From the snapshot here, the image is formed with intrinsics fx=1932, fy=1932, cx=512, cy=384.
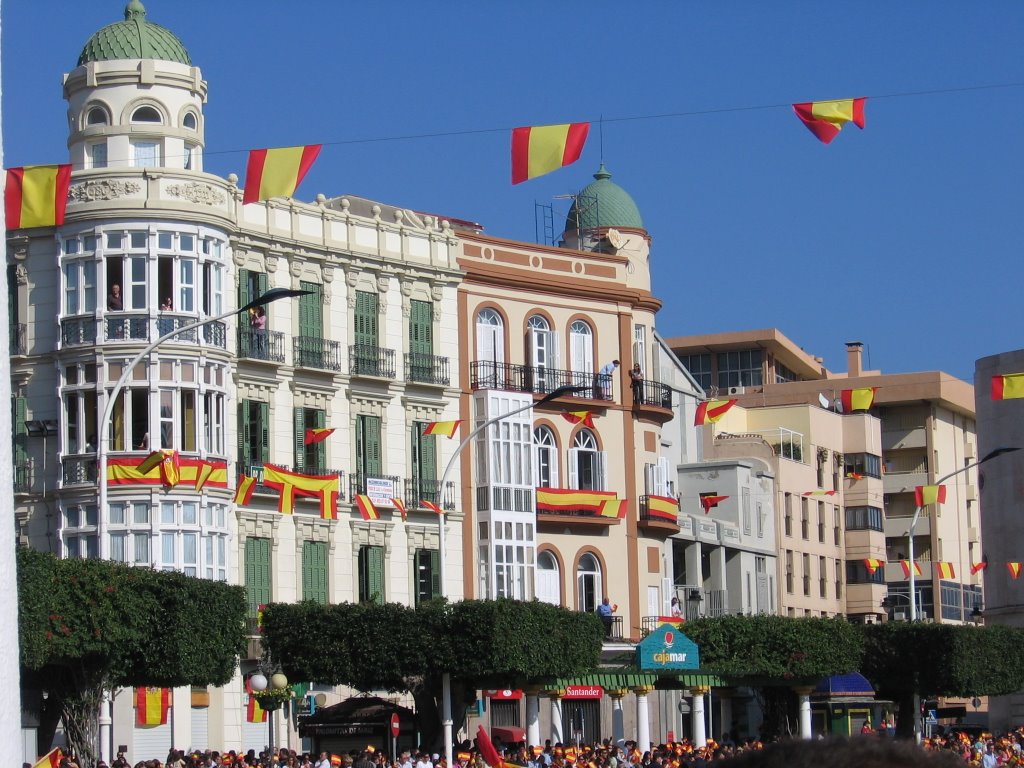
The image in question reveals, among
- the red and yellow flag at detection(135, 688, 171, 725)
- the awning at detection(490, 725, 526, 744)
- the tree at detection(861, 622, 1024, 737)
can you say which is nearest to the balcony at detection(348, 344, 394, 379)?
the awning at detection(490, 725, 526, 744)

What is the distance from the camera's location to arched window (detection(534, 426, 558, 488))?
61438 mm

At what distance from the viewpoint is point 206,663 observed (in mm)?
36312

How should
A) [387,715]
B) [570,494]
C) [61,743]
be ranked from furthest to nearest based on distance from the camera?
1. [570,494]
2. [61,743]
3. [387,715]

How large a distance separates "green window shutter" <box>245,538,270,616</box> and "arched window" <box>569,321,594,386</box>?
1420cm

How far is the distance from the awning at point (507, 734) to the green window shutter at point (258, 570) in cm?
735

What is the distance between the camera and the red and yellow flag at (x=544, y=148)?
27844 millimetres

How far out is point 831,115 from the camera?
28.2m

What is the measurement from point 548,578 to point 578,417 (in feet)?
17.5

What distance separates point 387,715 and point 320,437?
1124 centimetres

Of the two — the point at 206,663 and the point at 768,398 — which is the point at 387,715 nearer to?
the point at 206,663

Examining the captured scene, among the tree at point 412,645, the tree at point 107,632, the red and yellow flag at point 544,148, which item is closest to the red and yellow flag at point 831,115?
the red and yellow flag at point 544,148

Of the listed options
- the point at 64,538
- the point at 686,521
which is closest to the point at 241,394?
the point at 64,538

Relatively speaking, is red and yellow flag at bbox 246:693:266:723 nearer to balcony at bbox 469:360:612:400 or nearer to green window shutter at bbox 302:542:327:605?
green window shutter at bbox 302:542:327:605

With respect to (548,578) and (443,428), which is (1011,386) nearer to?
(443,428)
